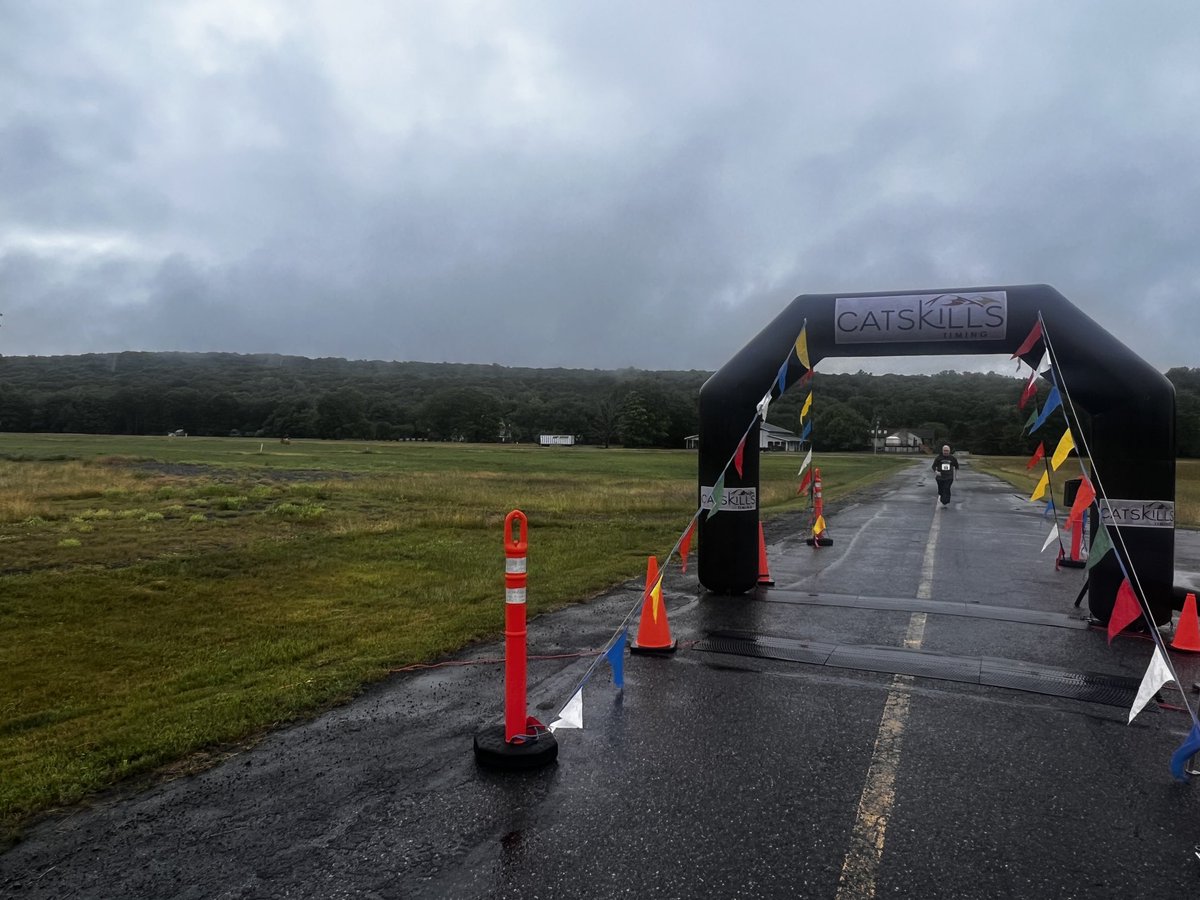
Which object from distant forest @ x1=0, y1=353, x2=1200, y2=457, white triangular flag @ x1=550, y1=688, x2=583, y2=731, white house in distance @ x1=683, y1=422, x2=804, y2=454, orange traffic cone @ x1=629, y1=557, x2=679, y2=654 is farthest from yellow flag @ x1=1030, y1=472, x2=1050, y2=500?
white house in distance @ x1=683, y1=422, x2=804, y2=454

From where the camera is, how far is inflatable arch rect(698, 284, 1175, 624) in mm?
7133

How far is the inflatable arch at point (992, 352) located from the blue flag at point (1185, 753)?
3022 millimetres

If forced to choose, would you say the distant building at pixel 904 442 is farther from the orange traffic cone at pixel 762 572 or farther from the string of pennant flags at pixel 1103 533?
the string of pennant flags at pixel 1103 533

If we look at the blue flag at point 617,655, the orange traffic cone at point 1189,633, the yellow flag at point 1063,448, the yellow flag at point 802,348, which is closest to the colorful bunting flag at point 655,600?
the blue flag at point 617,655

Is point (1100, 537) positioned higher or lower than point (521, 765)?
higher

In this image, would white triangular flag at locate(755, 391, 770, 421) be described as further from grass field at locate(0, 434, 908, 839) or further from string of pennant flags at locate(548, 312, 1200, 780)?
grass field at locate(0, 434, 908, 839)

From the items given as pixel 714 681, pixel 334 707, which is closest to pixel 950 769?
pixel 714 681

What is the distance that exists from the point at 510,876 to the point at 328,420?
122287 millimetres

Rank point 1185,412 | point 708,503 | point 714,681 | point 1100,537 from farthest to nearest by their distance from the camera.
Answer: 1. point 1185,412
2. point 708,503
3. point 1100,537
4. point 714,681

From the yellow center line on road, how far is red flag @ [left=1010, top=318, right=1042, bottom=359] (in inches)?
161

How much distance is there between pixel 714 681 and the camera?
5.57 meters

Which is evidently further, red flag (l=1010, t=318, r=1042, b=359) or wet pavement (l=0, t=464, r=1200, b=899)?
red flag (l=1010, t=318, r=1042, b=359)

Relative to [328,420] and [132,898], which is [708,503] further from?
[328,420]

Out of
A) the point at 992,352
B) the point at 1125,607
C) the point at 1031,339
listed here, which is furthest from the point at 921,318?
the point at 1125,607
